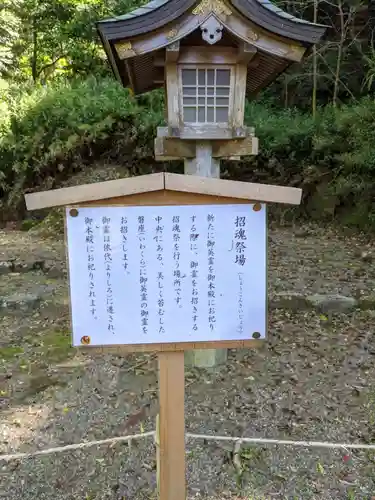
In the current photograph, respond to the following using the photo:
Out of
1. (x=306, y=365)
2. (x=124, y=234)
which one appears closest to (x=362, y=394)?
(x=306, y=365)

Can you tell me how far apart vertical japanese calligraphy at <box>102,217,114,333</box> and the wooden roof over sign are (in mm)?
1529

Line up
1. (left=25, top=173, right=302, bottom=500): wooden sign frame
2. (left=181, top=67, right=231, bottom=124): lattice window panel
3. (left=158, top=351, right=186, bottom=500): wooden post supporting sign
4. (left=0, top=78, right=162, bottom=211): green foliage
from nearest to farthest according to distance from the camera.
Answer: (left=25, top=173, right=302, bottom=500): wooden sign frame < (left=158, top=351, right=186, bottom=500): wooden post supporting sign < (left=181, top=67, right=231, bottom=124): lattice window panel < (left=0, top=78, right=162, bottom=211): green foliage

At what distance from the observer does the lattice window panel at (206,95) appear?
320 cm

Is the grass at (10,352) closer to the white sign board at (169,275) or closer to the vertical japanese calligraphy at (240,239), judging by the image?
the white sign board at (169,275)

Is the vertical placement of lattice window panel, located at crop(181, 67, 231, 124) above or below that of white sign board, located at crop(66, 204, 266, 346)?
above

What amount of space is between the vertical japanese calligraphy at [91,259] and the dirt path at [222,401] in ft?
4.72

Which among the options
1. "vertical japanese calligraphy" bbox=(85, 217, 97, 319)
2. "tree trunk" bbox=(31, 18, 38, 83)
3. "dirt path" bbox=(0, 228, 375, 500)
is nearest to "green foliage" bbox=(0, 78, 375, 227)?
"dirt path" bbox=(0, 228, 375, 500)

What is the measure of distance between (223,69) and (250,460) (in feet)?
8.61

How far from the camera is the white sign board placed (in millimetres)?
1890

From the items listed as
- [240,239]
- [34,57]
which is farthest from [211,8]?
[34,57]

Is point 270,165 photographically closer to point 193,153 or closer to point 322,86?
point 322,86

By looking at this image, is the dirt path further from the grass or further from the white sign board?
the white sign board

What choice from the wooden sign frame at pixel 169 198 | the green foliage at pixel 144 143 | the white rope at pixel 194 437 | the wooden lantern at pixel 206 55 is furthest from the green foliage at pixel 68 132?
the wooden sign frame at pixel 169 198

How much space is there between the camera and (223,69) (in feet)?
10.5
